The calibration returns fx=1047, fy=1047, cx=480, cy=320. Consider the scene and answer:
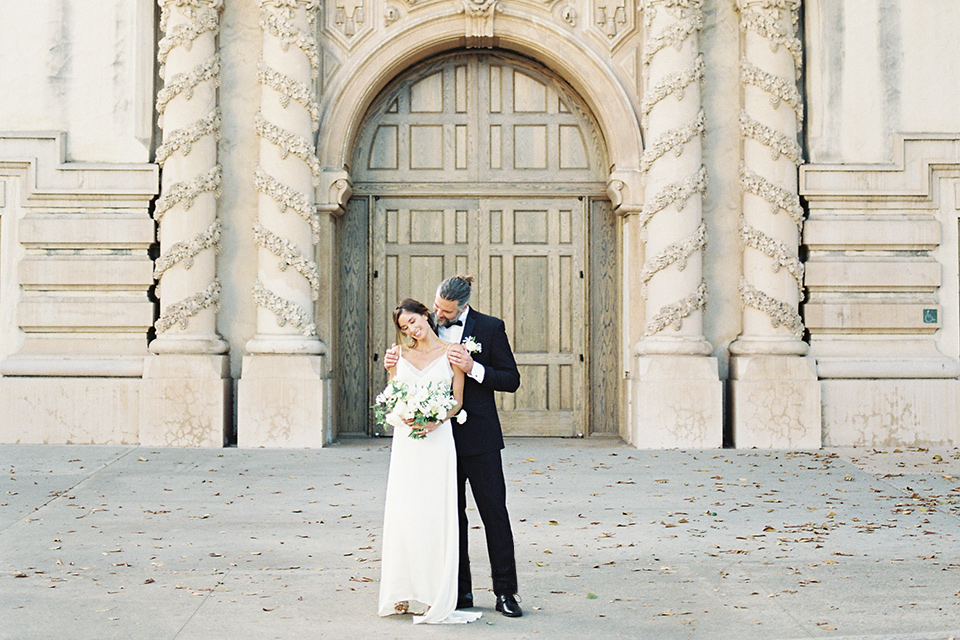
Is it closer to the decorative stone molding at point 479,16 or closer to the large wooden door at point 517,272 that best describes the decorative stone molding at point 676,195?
the large wooden door at point 517,272

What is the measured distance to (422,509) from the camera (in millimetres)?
5699

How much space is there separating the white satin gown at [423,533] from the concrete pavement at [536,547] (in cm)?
18

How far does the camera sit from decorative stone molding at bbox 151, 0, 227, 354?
12.7 metres

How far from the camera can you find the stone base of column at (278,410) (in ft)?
40.8

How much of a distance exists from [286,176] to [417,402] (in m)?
7.77

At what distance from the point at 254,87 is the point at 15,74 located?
9.75 feet

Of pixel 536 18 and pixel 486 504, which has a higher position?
pixel 536 18

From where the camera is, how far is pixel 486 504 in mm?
5867

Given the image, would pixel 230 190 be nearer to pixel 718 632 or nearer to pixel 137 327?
pixel 137 327

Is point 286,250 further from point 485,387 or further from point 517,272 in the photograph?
point 485,387

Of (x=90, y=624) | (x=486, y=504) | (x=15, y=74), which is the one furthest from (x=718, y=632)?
(x=15, y=74)

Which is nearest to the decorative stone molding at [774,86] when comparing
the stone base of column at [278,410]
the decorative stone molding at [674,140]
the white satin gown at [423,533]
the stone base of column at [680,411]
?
the decorative stone molding at [674,140]

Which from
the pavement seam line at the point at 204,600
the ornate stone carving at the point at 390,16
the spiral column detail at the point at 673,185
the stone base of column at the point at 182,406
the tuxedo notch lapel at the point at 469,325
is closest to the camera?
the pavement seam line at the point at 204,600

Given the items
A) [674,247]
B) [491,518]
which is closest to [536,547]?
[491,518]
